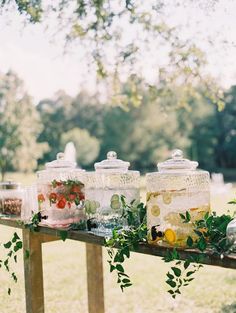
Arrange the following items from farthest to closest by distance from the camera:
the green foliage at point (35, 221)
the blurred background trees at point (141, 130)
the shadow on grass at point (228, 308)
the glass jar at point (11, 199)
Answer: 1. the blurred background trees at point (141, 130)
2. the shadow on grass at point (228, 308)
3. the glass jar at point (11, 199)
4. the green foliage at point (35, 221)

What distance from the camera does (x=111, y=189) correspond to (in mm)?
1999

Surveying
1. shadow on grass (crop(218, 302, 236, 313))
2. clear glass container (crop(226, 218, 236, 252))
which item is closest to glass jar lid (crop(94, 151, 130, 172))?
clear glass container (crop(226, 218, 236, 252))

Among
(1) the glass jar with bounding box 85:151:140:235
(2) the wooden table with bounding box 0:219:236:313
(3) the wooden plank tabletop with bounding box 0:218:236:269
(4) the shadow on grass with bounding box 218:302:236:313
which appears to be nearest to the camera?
(3) the wooden plank tabletop with bounding box 0:218:236:269

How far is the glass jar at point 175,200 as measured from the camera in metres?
1.60

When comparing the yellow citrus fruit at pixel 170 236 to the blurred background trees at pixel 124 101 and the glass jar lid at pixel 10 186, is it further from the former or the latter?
the blurred background trees at pixel 124 101

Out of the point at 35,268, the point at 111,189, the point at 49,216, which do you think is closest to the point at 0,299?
the point at 35,268

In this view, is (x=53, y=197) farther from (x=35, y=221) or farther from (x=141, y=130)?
(x=141, y=130)

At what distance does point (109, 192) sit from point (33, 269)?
569 millimetres

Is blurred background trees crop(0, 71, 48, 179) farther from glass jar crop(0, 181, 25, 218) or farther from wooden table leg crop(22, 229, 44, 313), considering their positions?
wooden table leg crop(22, 229, 44, 313)

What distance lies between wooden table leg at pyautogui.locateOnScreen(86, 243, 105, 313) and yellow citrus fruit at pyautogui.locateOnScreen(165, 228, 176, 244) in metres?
1.06

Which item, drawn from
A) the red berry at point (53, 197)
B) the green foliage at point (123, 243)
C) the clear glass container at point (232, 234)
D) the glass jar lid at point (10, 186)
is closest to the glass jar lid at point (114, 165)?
the red berry at point (53, 197)

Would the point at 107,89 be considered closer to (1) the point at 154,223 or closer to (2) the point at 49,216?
(2) the point at 49,216

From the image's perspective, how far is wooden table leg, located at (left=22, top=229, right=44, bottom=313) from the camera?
90.0 inches

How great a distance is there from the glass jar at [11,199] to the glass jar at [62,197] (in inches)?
16.3
